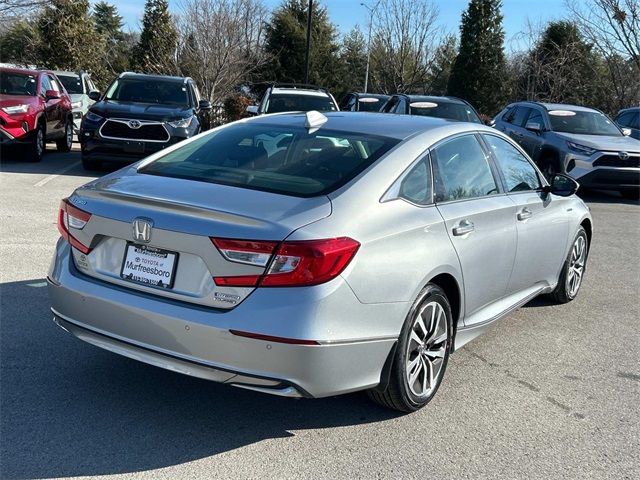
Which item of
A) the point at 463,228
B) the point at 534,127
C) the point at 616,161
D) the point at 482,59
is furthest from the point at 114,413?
the point at 482,59

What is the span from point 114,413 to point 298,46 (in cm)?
3949

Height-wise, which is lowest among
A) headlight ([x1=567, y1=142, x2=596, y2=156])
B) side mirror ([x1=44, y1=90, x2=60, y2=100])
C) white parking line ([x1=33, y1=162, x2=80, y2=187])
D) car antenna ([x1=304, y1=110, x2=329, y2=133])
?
white parking line ([x1=33, y1=162, x2=80, y2=187])

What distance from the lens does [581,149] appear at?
1280 centimetres

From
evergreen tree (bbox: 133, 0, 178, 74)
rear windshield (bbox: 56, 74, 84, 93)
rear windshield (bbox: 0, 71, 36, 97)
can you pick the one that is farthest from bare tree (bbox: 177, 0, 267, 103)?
rear windshield (bbox: 0, 71, 36, 97)

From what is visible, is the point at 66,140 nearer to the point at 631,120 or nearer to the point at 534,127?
the point at 534,127

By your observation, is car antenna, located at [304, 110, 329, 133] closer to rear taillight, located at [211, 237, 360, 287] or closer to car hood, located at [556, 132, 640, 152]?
rear taillight, located at [211, 237, 360, 287]

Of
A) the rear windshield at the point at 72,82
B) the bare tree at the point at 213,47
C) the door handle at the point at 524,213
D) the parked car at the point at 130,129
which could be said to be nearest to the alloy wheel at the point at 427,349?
the door handle at the point at 524,213

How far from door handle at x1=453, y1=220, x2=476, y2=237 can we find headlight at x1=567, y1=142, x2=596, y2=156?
375 inches

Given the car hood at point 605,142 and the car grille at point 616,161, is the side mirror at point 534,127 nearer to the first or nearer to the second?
the car hood at point 605,142

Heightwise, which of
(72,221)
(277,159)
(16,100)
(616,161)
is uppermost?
(277,159)

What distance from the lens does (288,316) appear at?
3033mm

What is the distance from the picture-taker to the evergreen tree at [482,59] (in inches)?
1491

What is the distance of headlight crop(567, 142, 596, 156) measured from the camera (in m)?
12.7

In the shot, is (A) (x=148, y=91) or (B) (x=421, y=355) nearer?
(B) (x=421, y=355)
